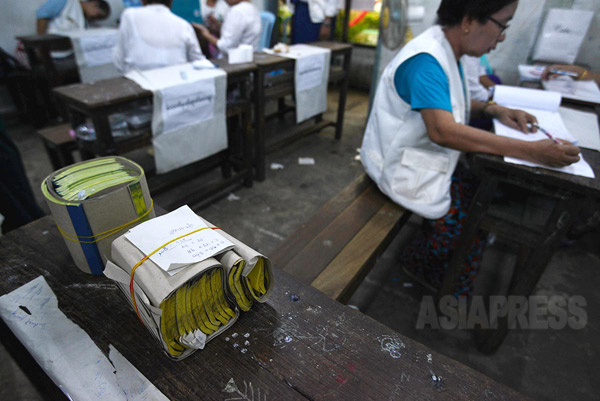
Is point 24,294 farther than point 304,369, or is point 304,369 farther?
point 24,294

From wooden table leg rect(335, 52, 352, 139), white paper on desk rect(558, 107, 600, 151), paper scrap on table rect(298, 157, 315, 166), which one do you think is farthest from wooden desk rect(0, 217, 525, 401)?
wooden table leg rect(335, 52, 352, 139)

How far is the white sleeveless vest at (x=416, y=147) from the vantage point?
160 cm

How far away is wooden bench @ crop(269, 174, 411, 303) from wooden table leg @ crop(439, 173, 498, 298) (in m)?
0.31

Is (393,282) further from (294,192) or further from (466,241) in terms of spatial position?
(294,192)

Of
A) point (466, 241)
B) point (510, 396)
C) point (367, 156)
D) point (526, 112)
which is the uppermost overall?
point (526, 112)

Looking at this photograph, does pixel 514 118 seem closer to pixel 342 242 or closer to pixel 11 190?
pixel 342 242

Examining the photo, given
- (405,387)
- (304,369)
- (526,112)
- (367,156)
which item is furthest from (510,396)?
(526,112)

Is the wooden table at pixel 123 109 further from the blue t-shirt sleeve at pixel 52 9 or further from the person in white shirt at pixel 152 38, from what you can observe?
the blue t-shirt sleeve at pixel 52 9

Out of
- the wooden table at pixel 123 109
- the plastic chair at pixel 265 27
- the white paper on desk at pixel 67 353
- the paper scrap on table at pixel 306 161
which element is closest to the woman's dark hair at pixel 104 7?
the plastic chair at pixel 265 27

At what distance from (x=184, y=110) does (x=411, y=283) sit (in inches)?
75.0

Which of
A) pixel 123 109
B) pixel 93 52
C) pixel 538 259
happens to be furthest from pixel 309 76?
pixel 93 52

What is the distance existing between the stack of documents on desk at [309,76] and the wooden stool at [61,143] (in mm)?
1830

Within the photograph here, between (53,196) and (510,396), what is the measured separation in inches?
39.9

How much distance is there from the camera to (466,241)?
1701 millimetres
